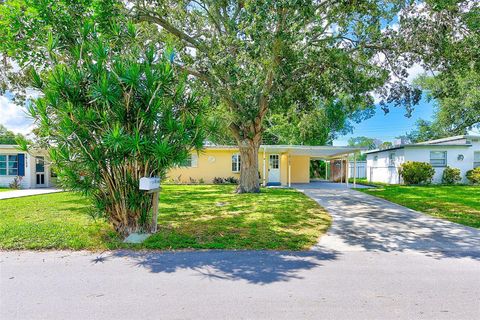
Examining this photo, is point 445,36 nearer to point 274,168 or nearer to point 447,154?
point 274,168

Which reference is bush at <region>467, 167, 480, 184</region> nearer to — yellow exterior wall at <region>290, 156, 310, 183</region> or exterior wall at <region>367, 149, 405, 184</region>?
exterior wall at <region>367, 149, 405, 184</region>

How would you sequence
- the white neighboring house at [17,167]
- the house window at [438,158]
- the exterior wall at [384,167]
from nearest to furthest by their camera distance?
the white neighboring house at [17,167], the house window at [438,158], the exterior wall at [384,167]

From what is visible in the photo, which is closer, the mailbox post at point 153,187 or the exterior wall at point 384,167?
the mailbox post at point 153,187

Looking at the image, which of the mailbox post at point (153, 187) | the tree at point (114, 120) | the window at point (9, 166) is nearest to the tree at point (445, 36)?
the tree at point (114, 120)

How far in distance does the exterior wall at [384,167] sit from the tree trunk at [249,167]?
40.6ft

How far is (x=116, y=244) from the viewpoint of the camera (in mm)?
5402

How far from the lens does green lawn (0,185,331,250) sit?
5.47m

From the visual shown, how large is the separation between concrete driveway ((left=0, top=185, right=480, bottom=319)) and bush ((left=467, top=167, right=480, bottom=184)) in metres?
17.6

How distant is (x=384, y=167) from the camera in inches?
958

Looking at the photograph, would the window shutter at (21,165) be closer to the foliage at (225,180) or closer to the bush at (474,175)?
the foliage at (225,180)

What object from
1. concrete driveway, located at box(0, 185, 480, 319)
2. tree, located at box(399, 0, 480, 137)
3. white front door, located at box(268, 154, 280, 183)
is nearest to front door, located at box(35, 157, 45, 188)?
white front door, located at box(268, 154, 280, 183)

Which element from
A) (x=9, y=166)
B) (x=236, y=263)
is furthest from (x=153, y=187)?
(x=9, y=166)

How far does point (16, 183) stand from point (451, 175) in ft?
89.3

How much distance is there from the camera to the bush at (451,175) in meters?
20.0
